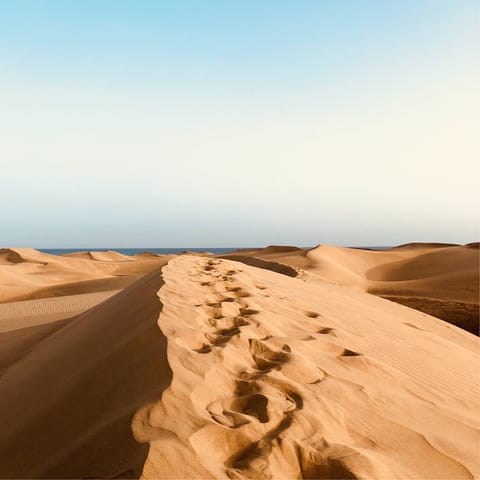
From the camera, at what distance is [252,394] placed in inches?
88.6

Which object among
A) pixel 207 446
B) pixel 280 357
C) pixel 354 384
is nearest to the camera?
pixel 207 446

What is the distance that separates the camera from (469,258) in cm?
2402

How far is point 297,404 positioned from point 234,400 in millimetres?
325

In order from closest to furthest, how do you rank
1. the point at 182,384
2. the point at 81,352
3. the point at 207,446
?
the point at 207,446, the point at 182,384, the point at 81,352

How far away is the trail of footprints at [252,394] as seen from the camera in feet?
5.82

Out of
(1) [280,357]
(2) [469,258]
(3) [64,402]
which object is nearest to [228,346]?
(1) [280,357]

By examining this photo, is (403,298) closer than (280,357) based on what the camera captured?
No

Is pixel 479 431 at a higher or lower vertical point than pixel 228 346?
lower

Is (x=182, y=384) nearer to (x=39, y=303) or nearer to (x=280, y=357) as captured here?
(x=280, y=357)

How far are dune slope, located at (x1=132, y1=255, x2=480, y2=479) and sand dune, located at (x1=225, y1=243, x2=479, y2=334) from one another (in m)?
9.10

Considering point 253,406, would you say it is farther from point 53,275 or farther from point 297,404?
point 53,275

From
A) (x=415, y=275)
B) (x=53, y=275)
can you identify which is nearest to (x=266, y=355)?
(x=53, y=275)

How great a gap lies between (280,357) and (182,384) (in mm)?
935

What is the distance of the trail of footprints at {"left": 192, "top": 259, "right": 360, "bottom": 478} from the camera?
5.82ft
